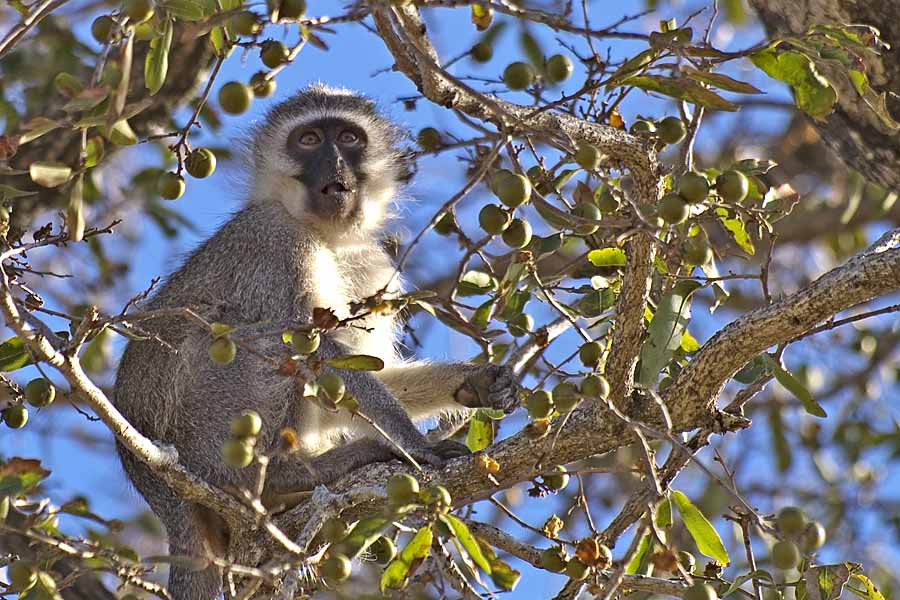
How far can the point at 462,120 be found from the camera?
3811mm

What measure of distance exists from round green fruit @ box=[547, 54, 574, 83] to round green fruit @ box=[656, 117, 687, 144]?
349 millimetres

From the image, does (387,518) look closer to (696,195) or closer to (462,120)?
(696,195)

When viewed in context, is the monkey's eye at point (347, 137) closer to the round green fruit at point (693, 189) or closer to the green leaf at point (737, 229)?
the green leaf at point (737, 229)

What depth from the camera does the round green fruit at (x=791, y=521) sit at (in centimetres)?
281

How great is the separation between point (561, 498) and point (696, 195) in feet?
17.1

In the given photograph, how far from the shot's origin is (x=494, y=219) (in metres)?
3.37

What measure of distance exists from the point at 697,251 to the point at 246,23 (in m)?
1.29

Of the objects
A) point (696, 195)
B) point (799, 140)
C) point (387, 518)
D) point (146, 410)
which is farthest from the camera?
point (799, 140)

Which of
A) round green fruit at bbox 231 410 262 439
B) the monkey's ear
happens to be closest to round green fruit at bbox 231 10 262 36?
round green fruit at bbox 231 410 262 439

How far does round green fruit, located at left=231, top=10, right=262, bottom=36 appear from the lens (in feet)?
10.3

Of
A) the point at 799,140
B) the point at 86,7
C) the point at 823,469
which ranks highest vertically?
the point at 799,140

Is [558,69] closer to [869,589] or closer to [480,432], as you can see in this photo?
[480,432]

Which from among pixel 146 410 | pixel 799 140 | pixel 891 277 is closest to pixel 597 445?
pixel 891 277

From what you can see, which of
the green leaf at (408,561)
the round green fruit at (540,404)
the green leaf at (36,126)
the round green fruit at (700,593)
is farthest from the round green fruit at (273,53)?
the round green fruit at (700,593)
